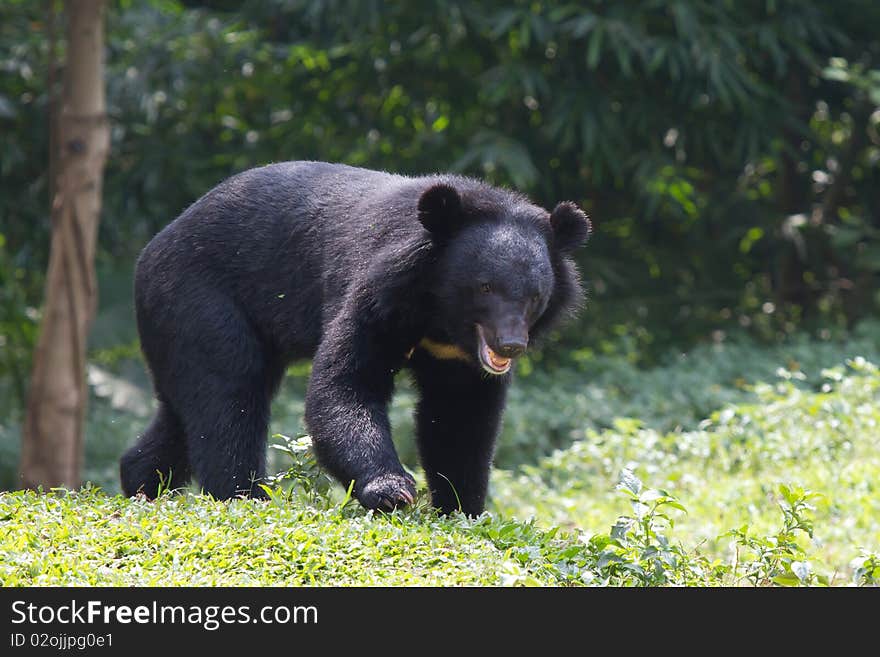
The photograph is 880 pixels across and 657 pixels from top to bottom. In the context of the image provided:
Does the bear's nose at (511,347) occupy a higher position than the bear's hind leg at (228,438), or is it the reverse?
the bear's nose at (511,347)

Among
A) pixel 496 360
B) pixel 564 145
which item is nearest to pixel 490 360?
pixel 496 360

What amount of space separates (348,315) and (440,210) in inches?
21.0

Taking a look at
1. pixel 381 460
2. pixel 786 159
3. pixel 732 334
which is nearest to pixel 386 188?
pixel 381 460

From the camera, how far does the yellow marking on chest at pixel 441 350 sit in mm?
5179

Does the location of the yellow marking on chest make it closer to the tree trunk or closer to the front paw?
the front paw

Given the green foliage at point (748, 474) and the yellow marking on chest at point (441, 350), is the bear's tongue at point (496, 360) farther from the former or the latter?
the green foliage at point (748, 474)

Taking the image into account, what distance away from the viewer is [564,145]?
1102cm

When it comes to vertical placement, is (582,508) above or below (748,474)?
below

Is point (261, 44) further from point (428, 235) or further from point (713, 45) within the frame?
A: point (428, 235)

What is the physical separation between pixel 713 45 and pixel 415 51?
2.54 m

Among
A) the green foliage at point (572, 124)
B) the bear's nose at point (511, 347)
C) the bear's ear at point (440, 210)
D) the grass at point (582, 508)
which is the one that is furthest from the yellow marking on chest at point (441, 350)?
the green foliage at point (572, 124)

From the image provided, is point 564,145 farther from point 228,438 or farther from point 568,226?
point 228,438

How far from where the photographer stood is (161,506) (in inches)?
182
